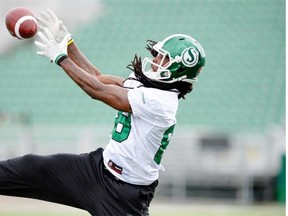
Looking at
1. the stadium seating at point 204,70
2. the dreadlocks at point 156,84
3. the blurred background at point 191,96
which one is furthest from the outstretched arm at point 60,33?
the stadium seating at point 204,70

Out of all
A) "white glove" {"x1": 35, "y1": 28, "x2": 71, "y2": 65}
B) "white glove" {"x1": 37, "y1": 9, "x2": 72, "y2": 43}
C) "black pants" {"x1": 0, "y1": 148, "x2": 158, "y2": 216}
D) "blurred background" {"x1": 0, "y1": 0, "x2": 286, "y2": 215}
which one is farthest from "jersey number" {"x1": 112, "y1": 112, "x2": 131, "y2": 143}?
"blurred background" {"x1": 0, "y1": 0, "x2": 286, "y2": 215}

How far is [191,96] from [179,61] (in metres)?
8.54

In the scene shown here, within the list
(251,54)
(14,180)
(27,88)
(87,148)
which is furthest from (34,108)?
(14,180)

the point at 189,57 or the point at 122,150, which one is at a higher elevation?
the point at 189,57

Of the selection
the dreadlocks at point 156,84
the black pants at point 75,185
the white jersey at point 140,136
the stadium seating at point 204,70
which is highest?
the stadium seating at point 204,70

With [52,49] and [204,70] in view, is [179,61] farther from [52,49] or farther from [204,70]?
[204,70]

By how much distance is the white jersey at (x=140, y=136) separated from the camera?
4.67m

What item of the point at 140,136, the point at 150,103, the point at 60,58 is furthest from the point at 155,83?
the point at 60,58

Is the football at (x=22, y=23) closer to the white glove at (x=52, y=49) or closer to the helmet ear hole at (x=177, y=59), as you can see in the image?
the white glove at (x=52, y=49)

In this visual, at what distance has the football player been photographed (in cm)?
466

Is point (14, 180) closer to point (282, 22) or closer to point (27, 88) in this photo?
point (27, 88)

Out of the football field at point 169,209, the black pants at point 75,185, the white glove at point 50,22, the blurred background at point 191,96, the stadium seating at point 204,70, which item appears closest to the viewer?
the black pants at point 75,185

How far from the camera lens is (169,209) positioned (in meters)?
9.89

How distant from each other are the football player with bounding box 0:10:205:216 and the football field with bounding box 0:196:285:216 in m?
3.74
